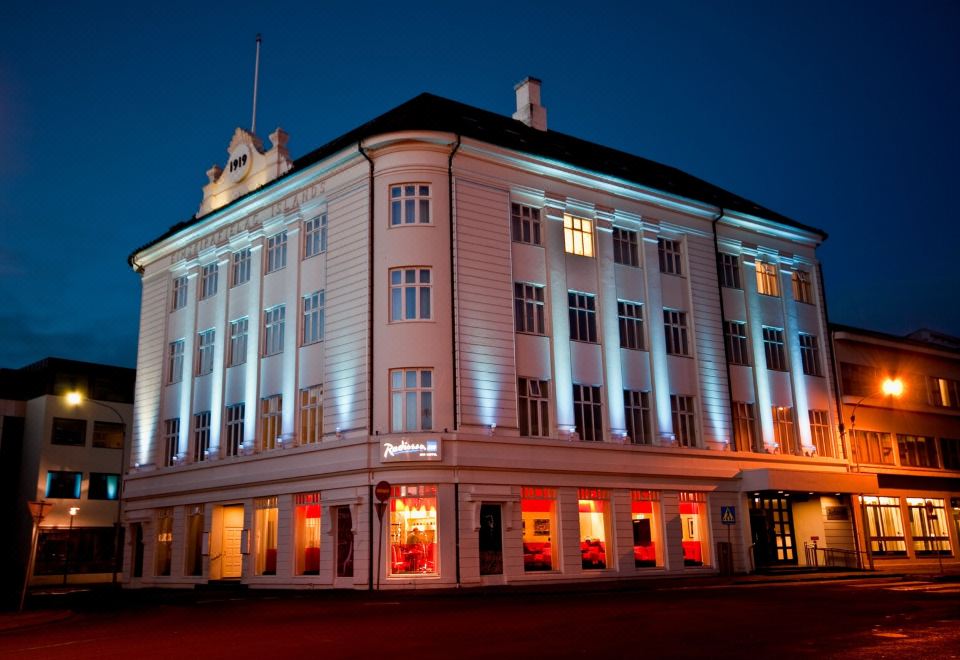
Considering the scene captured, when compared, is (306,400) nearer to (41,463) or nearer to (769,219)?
(769,219)

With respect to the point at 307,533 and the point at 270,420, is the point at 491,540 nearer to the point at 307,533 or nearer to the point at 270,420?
the point at 307,533

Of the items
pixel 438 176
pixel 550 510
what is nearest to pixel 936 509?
pixel 550 510

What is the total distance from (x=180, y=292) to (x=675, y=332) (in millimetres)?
23120

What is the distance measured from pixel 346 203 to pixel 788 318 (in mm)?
21821

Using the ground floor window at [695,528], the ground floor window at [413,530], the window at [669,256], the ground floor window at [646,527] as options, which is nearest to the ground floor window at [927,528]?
the ground floor window at [695,528]

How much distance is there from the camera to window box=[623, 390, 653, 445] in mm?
34906

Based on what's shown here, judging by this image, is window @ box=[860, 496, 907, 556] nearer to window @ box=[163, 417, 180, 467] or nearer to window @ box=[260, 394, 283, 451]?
window @ box=[260, 394, 283, 451]

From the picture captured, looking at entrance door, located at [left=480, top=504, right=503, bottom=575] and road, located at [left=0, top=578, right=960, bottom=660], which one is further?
entrance door, located at [left=480, top=504, right=503, bottom=575]

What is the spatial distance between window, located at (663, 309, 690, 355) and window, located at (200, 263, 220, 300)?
19852 mm

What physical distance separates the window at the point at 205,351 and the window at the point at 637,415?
1808 centimetres

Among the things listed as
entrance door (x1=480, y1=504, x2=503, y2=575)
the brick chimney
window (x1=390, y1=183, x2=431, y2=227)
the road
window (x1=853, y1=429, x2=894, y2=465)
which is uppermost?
the brick chimney

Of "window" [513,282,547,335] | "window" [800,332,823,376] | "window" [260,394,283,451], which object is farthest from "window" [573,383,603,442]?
"window" [800,332,823,376]

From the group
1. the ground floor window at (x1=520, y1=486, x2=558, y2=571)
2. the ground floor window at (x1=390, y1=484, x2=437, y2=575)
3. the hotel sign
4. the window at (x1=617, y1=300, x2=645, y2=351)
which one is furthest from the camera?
the window at (x1=617, y1=300, x2=645, y2=351)

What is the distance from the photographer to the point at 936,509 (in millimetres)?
46469
